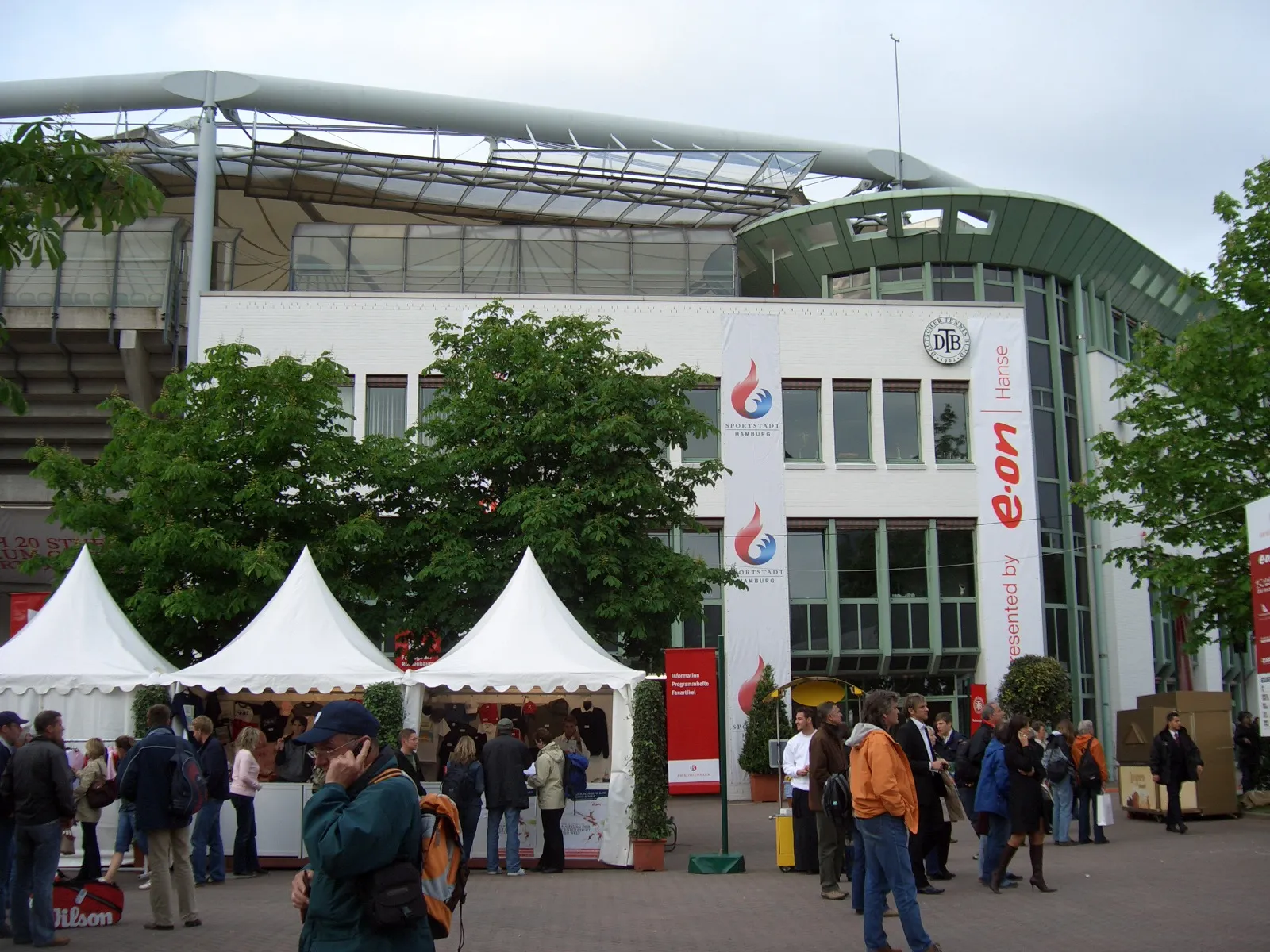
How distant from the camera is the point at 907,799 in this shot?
8.78 meters

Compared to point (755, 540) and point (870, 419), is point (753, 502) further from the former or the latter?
point (870, 419)

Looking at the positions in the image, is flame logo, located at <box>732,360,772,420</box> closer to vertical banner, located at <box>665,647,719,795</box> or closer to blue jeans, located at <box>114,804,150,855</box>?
vertical banner, located at <box>665,647,719,795</box>

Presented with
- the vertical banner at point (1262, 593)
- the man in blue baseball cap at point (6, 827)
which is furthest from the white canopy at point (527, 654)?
the vertical banner at point (1262, 593)

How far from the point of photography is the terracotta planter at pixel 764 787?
28.9 meters

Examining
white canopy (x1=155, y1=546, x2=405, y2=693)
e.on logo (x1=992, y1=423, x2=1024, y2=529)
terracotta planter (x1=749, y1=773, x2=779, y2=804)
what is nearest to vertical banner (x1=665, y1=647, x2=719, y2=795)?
white canopy (x1=155, y1=546, x2=405, y2=693)

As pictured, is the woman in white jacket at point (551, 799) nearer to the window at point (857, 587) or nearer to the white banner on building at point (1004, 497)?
the window at point (857, 587)

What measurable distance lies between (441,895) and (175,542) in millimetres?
14901

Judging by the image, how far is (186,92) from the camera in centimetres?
3412

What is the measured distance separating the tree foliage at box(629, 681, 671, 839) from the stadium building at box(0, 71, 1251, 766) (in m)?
15.0

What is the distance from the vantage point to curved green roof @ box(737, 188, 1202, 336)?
34.0 metres

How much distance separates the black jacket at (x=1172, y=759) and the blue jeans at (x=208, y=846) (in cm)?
1290

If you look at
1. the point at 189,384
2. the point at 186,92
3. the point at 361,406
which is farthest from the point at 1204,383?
the point at 186,92

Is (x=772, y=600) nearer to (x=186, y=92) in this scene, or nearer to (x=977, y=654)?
(x=977, y=654)

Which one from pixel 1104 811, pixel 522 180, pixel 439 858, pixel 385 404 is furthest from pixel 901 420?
pixel 439 858
